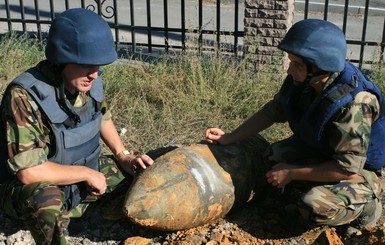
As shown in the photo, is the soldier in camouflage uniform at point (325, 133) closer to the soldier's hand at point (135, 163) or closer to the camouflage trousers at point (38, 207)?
the soldier's hand at point (135, 163)

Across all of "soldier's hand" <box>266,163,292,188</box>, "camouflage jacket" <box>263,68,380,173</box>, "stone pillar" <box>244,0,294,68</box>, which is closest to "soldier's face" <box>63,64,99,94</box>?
"soldier's hand" <box>266,163,292,188</box>

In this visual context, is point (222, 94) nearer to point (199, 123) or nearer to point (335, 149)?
point (199, 123)

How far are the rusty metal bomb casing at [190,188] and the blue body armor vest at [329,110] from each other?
43 centimetres

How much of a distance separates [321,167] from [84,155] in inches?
55.3

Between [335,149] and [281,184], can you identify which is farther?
[281,184]

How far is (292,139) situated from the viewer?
11.9 feet

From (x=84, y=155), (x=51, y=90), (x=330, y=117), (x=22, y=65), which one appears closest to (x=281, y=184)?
(x=330, y=117)

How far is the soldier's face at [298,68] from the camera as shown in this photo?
3045 millimetres

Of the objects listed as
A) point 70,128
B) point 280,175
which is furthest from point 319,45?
point 70,128

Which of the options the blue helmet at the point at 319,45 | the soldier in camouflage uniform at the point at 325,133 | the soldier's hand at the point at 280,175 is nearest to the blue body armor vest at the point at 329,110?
the soldier in camouflage uniform at the point at 325,133

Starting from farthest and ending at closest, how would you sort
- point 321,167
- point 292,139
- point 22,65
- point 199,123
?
point 22,65 < point 199,123 < point 292,139 < point 321,167

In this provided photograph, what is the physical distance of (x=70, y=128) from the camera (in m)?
3.18

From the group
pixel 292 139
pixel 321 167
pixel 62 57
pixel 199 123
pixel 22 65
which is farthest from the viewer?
pixel 22 65

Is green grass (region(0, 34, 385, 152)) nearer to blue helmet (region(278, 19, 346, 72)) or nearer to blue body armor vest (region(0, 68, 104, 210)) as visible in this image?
blue body armor vest (region(0, 68, 104, 210))
